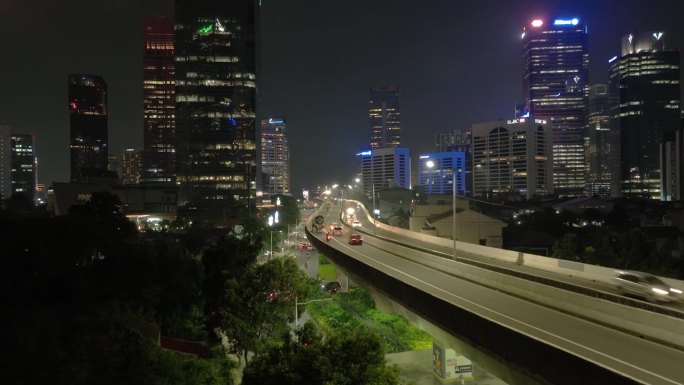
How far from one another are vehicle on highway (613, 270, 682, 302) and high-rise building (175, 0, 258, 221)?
112207mm

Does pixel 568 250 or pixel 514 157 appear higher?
pixel 514 157

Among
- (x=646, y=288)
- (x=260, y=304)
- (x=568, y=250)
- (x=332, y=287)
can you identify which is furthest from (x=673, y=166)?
(x=260, y=304)

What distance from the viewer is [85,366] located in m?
15.7

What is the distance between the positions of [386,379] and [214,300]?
2009cm

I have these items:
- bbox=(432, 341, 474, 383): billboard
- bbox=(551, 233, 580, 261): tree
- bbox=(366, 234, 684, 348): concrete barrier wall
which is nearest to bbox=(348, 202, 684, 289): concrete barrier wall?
bbox=(366, 234, 684, 348): concrete barrier wall

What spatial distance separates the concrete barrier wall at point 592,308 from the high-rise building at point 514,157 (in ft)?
521

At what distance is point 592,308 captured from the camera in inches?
680

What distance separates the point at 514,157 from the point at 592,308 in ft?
586

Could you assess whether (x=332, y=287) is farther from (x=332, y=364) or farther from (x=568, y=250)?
(x=332, y=364)

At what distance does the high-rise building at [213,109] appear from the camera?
424 feet

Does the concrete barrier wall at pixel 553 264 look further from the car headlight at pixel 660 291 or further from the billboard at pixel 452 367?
the billboard at pixel 452 367

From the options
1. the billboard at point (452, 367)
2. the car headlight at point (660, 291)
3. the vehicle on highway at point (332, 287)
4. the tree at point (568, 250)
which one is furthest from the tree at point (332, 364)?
the vehicle on highway at point (332, 287)

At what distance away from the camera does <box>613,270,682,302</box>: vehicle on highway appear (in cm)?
2027

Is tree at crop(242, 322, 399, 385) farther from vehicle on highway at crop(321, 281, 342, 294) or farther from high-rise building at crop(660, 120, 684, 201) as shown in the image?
A: high-rise building at crop(660, 120, 684, 201)
